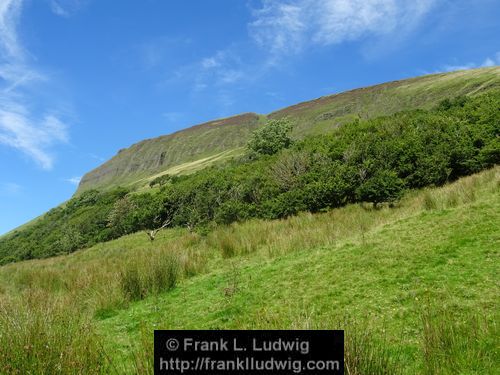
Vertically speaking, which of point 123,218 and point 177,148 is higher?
point 177,148

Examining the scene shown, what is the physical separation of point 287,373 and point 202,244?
43.9 feet

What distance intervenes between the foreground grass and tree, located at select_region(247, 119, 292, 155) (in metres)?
47.1

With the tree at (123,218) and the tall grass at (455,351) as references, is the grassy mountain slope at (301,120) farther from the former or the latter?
the tall grass at (455,351)

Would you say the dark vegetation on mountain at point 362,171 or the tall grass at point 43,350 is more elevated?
the dark vegetation on mountain at point 362,171

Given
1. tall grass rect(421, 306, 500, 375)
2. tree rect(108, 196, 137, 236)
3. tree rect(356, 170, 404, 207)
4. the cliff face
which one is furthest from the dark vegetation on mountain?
the cliff face

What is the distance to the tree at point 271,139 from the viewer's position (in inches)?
2400

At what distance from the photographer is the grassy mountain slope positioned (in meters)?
87.6

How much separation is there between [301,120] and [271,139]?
222ft

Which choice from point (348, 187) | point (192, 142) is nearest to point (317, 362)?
point (348, 187)

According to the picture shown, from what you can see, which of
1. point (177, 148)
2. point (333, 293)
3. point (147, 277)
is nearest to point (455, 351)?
point (333, 293)

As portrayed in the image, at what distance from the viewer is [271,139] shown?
2451 inches

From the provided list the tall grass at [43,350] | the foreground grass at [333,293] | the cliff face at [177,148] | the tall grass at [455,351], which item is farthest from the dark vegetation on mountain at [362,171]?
the cliff face at [177,148]
